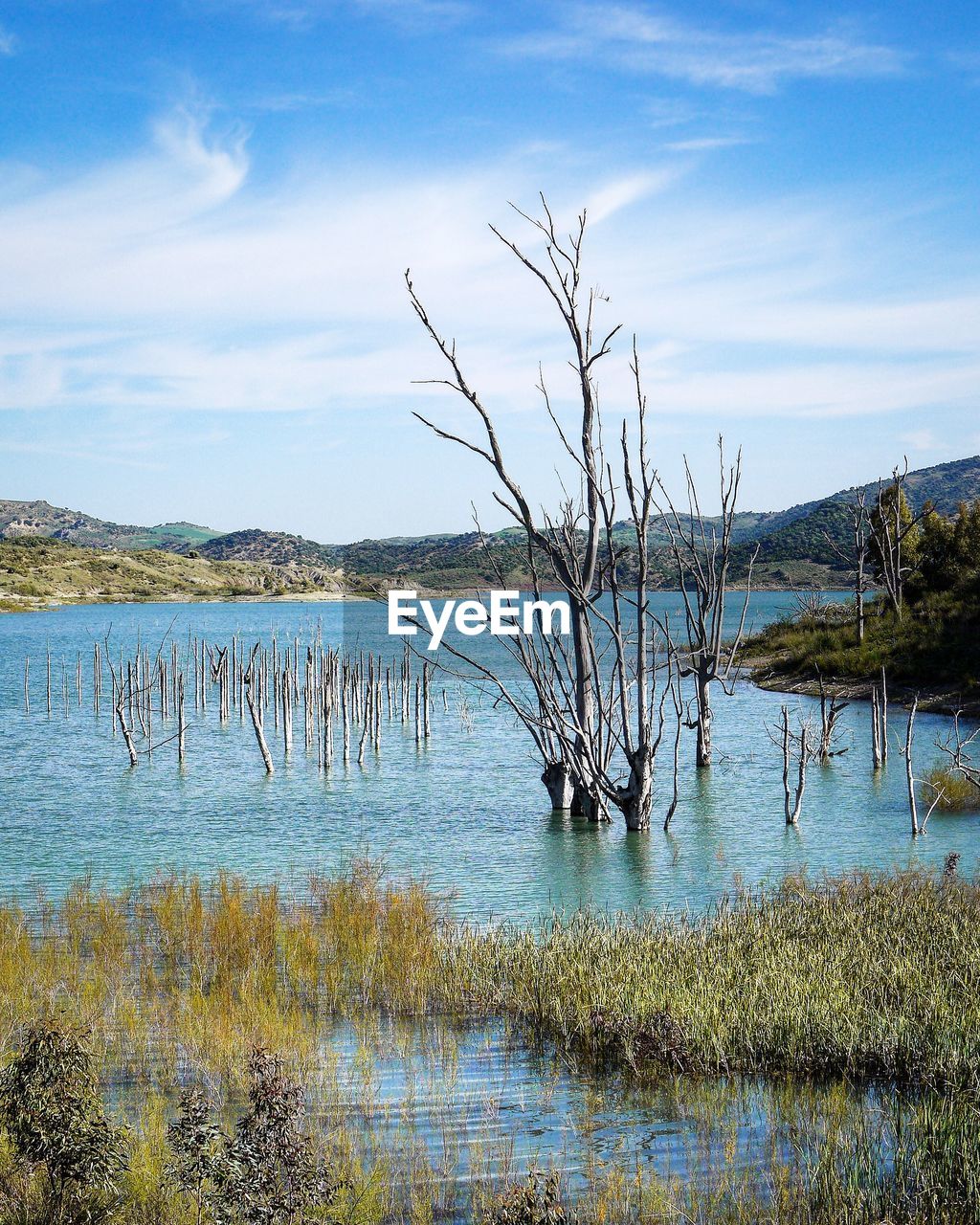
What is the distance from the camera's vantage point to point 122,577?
13150 cm

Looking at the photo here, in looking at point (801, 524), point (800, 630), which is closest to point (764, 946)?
point (800, 630)

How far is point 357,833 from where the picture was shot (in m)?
18.2

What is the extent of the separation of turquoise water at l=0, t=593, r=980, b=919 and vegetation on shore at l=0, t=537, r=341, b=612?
298ft

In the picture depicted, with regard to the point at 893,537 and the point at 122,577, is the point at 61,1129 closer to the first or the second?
the point at 893,537

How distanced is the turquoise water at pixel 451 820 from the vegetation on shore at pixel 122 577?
298 feet

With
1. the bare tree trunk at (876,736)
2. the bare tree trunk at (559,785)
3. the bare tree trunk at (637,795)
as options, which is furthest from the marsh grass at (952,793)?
the bare tree trunk at (559,785)

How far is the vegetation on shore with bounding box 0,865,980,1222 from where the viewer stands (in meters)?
5.21

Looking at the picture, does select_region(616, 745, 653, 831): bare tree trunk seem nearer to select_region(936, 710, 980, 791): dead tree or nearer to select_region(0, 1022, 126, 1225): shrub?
select_region(936, 710, 980, 791): dead tree

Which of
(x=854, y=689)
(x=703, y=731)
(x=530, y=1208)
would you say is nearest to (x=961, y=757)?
(x=530, y=1208)

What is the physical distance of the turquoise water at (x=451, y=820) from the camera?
48.4 ft

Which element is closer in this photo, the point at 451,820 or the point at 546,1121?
the point at 546,1121

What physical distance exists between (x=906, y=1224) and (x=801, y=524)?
476 ft

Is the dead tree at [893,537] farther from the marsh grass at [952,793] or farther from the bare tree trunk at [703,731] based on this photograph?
the marsh grass at [952,793]

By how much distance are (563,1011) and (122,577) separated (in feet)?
428
